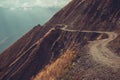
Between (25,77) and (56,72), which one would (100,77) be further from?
(25,77)

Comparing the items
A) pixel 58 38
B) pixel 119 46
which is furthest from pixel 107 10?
pixel 119 46

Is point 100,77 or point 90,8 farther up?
point 100,77

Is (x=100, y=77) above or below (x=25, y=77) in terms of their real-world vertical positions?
above

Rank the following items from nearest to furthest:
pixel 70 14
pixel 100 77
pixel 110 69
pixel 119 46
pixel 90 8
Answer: pixel 100 77
pixel 110 69
pixel 119 46
pixel 90 8
pixel 70 14

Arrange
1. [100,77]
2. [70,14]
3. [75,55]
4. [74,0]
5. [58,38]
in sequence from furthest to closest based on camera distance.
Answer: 1. [74,0]
2. [70,14]
3. [58,38]
4. [75,55]
5. [100,77]

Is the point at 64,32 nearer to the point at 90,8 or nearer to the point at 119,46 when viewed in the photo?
the point at 90,8

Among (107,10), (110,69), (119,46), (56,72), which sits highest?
(56,72)

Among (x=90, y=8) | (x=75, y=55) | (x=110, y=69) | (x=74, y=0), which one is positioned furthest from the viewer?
(x=74, y=0)

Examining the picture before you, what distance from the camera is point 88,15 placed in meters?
106

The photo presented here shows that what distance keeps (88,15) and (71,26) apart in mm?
7747

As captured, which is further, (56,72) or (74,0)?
(74,0)

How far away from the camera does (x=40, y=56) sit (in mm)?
85062

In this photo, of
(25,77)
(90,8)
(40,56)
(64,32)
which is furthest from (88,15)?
(25,77)

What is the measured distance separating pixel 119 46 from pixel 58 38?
4600 centimetres
